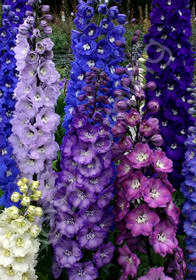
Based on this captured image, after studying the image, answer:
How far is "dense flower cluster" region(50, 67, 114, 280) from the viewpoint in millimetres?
2166

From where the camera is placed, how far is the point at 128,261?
7.18 ft

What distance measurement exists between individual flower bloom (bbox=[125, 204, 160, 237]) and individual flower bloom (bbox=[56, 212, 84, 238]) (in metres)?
0.34

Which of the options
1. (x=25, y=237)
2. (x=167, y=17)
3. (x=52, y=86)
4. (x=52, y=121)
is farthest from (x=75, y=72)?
(x=25, y=237)

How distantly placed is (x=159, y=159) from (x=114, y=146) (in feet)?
0.93

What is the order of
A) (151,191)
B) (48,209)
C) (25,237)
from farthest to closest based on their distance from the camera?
1. (48,209)
2. (151,191)
3. (25,237)

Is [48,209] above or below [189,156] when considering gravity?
below

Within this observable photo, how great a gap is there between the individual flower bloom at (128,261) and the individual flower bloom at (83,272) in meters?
0.22

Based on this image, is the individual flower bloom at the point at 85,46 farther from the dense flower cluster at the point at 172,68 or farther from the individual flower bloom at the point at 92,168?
the individual flower bloom at the point at 92,168

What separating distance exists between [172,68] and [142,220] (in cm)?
134

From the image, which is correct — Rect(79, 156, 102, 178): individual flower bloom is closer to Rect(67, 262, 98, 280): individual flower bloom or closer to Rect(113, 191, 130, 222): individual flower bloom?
Rect(113, 191, 130, 222): individual flower bloom

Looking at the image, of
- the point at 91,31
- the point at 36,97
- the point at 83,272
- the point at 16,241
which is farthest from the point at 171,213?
the point at 91,31

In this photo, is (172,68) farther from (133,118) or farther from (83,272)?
(83,272)

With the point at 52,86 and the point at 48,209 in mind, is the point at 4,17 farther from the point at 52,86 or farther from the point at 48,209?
the point at 48,209

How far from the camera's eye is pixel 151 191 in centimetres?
208
